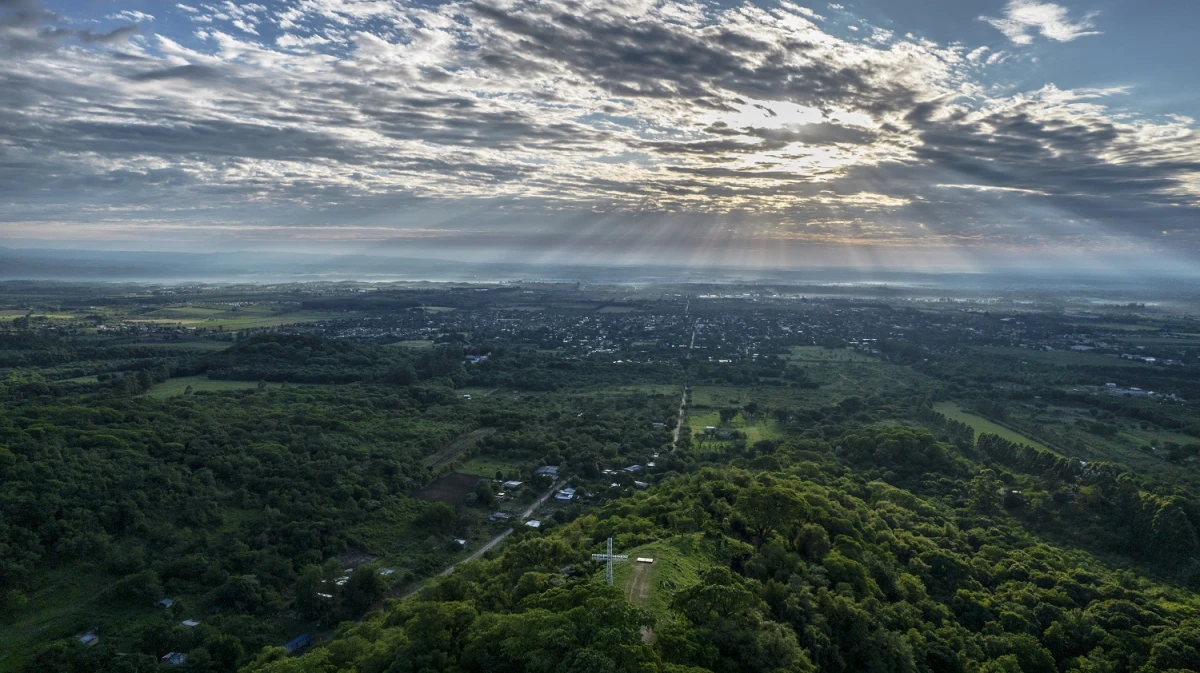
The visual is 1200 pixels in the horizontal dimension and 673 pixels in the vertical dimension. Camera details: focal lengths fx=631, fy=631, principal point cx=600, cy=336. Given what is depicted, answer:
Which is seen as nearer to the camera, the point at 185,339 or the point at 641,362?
the point at 641,362

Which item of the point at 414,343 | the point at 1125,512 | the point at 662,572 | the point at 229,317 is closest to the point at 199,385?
the point at 414,343

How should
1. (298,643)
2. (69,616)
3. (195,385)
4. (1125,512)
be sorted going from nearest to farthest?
(69,616) → (298,643) → (1125,512) → (195,385)

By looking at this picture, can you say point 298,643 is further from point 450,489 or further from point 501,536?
point 450,489

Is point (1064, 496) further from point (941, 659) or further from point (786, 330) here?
point (786, 330)

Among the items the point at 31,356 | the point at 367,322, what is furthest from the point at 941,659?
the point at 367,322

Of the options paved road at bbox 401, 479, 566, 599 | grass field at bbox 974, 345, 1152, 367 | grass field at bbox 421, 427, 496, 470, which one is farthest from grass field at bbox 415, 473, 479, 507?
grass field at bbox 974, 345, 1152, 367

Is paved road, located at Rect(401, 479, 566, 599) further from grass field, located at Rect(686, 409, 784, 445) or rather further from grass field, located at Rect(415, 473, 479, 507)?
grass field, located at Rect(686, 409, 784, 445)

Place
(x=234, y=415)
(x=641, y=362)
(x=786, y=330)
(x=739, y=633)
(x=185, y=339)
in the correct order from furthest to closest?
(x=786, y=330) < (x=185, y=339) < (x=641, y=362) < (x=234, y=415) < (x=739, y=633)

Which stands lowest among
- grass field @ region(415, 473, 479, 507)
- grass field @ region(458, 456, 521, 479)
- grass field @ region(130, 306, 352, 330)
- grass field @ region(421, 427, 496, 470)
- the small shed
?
the small shed
